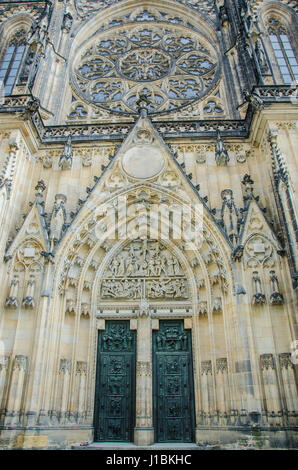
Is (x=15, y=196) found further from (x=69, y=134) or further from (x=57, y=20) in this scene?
(x=57, y=20)

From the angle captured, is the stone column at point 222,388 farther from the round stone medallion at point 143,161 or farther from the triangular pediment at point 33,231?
the round stone medallion at point 143,161

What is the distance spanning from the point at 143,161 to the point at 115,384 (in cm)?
622

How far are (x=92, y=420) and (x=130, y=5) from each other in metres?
17.6

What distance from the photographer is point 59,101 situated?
13781 mm

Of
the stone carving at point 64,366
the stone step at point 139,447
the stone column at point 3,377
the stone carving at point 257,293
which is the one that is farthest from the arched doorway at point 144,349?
the stone column at point 3,377

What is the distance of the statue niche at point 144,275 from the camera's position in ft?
33.0

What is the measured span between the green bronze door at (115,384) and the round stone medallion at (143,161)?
4.28 metres

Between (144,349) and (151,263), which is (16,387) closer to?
(144,349)

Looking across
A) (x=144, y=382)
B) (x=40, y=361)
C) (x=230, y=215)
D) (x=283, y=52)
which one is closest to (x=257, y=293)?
(x=230, y=215)

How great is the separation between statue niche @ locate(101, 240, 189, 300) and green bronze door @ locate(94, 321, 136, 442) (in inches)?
34.3

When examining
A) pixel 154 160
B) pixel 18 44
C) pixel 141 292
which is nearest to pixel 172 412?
pixel 141 292

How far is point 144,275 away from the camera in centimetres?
1027

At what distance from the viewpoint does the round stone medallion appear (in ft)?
36.0
